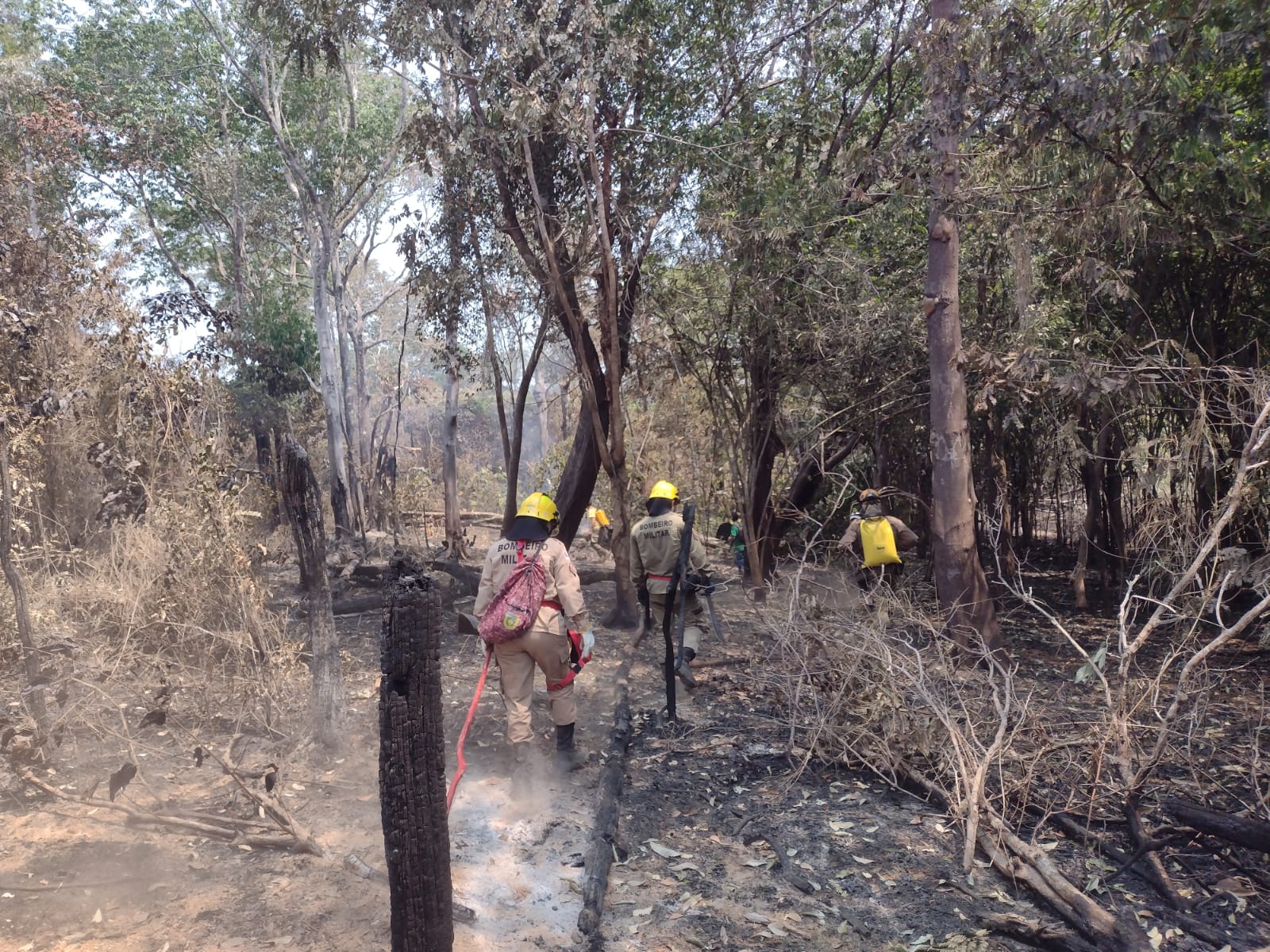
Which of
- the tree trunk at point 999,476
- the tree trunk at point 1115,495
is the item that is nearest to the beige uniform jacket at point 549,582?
the tree trunk at point 999,476

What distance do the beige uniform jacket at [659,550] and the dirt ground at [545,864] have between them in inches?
68.1

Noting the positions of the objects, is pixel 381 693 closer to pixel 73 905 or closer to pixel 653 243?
pixel 73 905

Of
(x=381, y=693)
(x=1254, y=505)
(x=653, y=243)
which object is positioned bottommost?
(x=381, y=693)

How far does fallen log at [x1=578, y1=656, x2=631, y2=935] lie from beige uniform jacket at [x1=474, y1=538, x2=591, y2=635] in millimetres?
949

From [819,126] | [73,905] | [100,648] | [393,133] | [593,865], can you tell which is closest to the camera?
[73,905]

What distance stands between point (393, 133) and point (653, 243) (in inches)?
466

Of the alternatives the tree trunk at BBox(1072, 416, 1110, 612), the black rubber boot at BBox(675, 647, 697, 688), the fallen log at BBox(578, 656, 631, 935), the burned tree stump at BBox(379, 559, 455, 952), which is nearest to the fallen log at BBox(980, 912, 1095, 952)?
the fallen log at BBox(578, 656, 631, 935)

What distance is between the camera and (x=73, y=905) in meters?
4.13

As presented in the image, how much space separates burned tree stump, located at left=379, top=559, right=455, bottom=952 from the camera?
3.16 meters

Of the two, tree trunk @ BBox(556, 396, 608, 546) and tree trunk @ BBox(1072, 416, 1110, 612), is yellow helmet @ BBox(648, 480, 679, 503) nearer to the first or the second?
tree trunk @ BBox(556, 396, 608, 546)

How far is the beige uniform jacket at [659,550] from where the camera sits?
8.02 metres

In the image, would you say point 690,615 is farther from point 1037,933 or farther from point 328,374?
point 328,374

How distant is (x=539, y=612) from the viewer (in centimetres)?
593

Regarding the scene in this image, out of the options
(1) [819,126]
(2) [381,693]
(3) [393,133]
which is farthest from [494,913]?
(3) [393,133]
